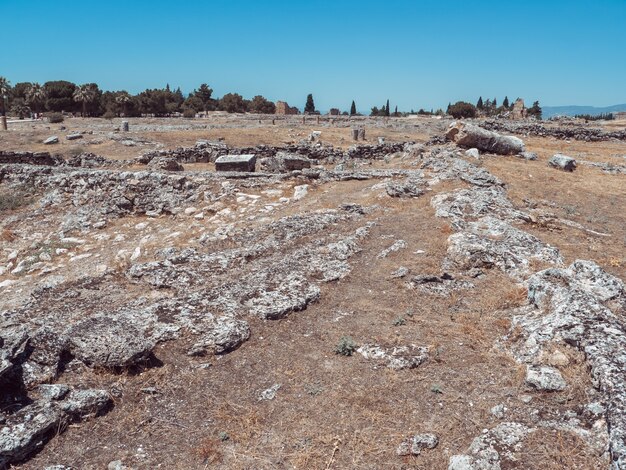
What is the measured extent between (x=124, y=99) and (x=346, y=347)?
224 ft

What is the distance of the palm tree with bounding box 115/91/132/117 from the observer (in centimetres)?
6525

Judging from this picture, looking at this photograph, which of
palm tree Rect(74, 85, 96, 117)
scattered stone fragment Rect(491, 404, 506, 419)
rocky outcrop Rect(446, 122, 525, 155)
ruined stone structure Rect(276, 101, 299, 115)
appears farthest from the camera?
ruined stone structure Rect(276, 101, 299, 115)

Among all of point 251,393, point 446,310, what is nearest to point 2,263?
point 251,393

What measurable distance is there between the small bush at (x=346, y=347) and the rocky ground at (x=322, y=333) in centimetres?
2

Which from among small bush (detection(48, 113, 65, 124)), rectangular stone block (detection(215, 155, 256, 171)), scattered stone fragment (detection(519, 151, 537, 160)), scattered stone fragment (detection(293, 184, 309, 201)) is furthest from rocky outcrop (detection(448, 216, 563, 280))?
small bush (detection(48, 113, 65, 124))

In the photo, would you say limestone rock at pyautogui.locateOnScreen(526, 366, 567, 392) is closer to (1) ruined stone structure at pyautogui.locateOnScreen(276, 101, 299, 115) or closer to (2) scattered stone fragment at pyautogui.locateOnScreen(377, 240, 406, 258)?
(2) scattered stone fragment at pyautogui.locateOnScreen(377, 240, 406, 258)

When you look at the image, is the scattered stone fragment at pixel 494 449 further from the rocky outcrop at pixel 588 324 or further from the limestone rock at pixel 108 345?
the limestone rock at pixel 108 345

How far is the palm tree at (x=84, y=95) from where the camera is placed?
66375mm

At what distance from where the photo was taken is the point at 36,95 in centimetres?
6825

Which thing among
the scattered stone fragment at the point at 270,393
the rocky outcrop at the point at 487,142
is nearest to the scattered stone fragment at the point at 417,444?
the scattered stone fragment at the point at 270,393

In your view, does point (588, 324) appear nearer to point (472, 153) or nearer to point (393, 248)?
point (393, 248)

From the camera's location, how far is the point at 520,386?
6016 mm

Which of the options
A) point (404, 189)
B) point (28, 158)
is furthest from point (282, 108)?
point (404, 189)

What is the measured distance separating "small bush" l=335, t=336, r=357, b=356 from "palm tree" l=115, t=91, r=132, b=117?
2671 inches
